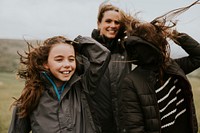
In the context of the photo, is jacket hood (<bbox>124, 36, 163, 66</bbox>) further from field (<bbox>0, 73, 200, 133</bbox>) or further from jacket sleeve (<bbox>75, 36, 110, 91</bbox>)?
field (<bbox>0, 73, 200, 133</bbox>)

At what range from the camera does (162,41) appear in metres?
3.09

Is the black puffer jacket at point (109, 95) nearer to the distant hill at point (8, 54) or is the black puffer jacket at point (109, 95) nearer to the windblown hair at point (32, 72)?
the windblown hair at point (32, 72)

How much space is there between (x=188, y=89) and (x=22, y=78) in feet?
5.11

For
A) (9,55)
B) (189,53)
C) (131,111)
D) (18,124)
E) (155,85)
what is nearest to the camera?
(131,111)

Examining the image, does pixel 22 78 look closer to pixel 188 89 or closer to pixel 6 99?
pixel 188 89

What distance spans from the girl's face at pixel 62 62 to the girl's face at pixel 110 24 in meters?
0.81

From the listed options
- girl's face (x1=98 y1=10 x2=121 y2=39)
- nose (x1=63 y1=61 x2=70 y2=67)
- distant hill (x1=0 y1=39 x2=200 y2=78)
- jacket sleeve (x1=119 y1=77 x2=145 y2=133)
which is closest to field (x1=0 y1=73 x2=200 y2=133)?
distant hill (x1=0 y1=39 x2=200 y2=78)

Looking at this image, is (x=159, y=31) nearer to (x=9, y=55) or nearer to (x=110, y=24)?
(x=110, y=24)

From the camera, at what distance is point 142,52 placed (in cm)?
306

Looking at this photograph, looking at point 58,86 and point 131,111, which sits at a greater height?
point 58,86

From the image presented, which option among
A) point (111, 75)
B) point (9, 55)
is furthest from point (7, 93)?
point (111, 75)

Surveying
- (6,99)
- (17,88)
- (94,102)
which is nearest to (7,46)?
(17,88)

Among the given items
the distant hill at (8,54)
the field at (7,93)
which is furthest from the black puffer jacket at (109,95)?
the distant hill at (8,54)

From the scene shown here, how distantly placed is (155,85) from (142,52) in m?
0.32
